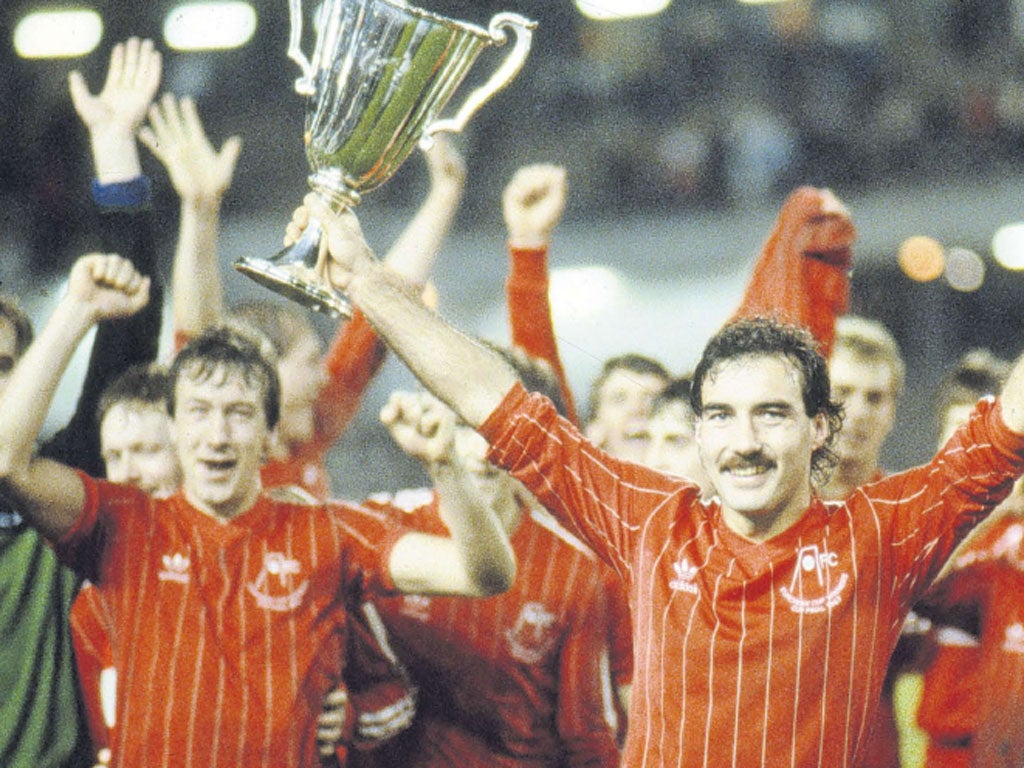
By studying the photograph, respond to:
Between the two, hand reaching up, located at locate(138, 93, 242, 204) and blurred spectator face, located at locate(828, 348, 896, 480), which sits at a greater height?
hand reaching up, located at locate(138, 93, 242, 204)

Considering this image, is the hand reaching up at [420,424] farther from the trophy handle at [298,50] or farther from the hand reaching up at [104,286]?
the hand reaching up at [104,286]

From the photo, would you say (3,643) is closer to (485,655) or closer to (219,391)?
(219,391)

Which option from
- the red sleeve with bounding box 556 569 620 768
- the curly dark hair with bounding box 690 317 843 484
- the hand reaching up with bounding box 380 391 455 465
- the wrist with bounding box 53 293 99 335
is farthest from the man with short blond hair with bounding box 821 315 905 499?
the wrist with bounding box 53 293 99 335

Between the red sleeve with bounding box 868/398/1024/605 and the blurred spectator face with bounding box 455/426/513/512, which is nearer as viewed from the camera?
the red sleeve with bounding box 868/398/1024/605

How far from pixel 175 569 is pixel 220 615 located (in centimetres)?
11

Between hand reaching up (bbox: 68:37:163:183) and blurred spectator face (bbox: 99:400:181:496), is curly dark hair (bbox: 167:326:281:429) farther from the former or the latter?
hand reaching up (bbox: 68:37:163:183)

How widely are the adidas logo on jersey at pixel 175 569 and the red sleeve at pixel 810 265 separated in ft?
4.32

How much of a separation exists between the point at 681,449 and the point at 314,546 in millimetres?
934

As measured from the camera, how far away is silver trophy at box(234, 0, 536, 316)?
82.3 inches

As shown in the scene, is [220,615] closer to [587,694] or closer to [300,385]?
[587,694]

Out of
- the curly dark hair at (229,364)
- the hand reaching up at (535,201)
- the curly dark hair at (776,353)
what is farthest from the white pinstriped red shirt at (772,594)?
the hand reaching up at (535,201)

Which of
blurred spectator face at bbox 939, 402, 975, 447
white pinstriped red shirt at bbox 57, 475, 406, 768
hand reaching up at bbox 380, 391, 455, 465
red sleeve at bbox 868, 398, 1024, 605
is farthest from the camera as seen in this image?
blurred spectator face at bbox 939, 402, 975, 447

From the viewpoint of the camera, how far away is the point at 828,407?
6.93ft

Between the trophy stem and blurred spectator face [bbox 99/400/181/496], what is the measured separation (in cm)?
74
